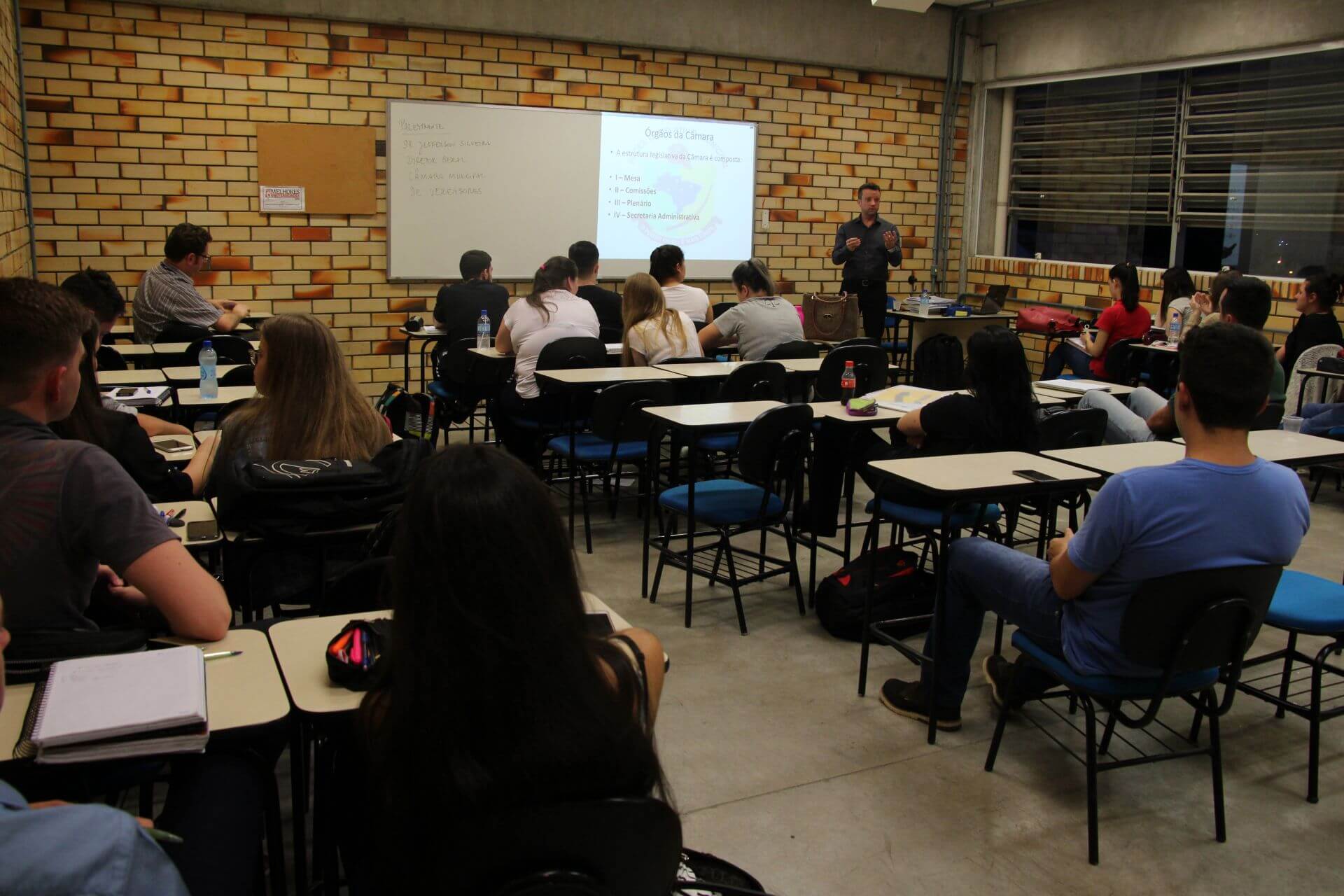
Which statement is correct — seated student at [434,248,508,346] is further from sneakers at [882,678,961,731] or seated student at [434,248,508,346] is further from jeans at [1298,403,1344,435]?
jeans at [1298,403,1344,435]

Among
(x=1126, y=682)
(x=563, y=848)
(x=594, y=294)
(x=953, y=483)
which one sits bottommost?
(x=1126, y=682)

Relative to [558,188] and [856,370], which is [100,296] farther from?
[558,188]

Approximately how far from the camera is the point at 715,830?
98.2 inches

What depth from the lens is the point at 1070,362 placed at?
711 centimetres

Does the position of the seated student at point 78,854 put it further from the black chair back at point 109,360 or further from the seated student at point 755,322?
the seated student at point 755,322

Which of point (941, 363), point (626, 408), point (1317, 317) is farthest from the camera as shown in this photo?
point (941, 363)

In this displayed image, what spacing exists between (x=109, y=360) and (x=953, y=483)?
3.67 meters

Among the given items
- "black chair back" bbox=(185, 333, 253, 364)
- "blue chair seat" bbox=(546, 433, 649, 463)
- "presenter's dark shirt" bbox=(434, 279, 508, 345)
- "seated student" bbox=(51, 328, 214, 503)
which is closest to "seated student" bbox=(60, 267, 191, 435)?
"black chair back" bbox=(185, 333, 253, 364)

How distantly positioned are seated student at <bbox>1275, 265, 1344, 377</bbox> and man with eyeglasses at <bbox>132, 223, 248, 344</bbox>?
5785 mm

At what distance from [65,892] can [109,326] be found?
3.97 m

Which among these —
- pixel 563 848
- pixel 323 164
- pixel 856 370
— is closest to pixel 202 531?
pixel 563 848

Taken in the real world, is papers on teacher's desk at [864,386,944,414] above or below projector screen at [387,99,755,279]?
below

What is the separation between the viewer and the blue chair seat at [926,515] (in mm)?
3393

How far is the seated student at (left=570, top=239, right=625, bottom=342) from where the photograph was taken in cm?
622
